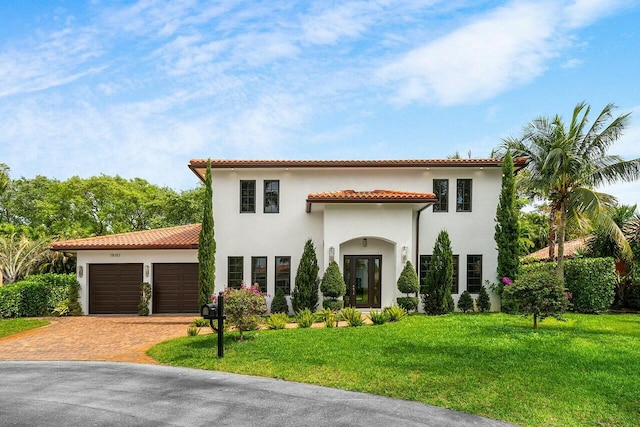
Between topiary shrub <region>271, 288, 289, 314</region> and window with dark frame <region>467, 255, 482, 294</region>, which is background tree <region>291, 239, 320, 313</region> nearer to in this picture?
topiary shrub <region>271, 288, 289, 314</region>

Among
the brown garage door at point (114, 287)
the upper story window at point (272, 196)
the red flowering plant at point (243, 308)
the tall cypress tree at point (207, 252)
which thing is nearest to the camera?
the red flowering plant at point (243, 308)

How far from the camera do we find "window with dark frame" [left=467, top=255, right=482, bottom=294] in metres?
19.2

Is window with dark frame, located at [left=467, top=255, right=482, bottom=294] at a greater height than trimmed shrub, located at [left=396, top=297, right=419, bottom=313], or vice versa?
window with dark frame, located at [left=467, top=255, right=482, bottom=294]

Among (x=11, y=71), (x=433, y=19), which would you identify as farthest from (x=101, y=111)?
(x=433, y=19)

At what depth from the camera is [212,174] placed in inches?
766

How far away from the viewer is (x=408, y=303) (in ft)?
57.1

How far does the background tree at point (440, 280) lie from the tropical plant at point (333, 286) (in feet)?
11.3

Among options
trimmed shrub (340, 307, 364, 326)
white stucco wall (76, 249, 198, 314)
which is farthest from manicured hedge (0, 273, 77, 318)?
Answer: trimmed shrub (340, 307, 364, 326)

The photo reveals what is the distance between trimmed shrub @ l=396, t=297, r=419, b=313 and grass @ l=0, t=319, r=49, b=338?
13.7 m

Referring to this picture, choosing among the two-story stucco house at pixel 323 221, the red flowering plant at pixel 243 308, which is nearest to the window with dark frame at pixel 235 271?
the two-story stucco house at pixel 323 221

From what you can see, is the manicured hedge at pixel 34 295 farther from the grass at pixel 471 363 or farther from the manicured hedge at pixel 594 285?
the manicured hedge at pixel 594 285

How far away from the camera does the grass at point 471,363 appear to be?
716 centimetres

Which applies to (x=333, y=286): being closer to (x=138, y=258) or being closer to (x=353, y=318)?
(x=353, y=318)

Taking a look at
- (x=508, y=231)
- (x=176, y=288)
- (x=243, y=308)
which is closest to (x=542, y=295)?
(x=508, y=231)
